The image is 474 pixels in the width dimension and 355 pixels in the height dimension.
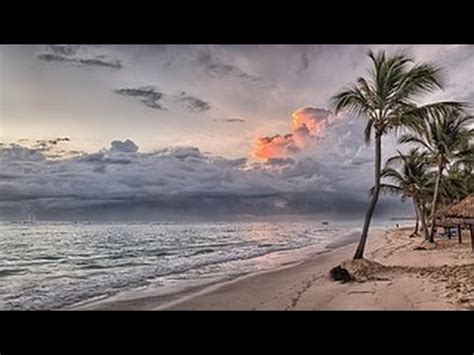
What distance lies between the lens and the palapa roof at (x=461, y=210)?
376 centimetres

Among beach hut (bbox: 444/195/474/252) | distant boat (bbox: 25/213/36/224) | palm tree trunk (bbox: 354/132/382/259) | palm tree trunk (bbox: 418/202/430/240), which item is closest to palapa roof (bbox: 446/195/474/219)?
beach hut (bbox: 444/195/474/252)

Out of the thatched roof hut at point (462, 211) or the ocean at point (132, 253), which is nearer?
the ocean at point (132, 253)

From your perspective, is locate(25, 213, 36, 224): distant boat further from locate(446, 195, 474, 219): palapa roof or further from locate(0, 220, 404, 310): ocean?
locate(446, 195, 474, 219): palapa roof

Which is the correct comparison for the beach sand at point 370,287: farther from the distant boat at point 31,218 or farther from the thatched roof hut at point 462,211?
the distant boat at point 31,218

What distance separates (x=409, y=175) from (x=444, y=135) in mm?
376

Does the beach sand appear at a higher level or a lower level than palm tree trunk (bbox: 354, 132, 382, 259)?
lower

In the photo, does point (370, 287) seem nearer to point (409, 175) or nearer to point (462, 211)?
point (409, 175)

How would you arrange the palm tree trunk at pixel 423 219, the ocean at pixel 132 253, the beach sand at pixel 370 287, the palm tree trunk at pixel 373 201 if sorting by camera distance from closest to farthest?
1. the beach sand at pixel 370 287
2. the ocean at pixel 132 253
3. the palm tree trunk at pixel 373 201
4. the palm tree trunk at pixel 423 219

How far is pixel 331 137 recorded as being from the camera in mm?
3688

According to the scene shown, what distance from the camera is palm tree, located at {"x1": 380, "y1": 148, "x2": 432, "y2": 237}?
3589 mm

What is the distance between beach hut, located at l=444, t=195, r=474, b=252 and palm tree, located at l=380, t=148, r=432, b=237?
33 centimetres

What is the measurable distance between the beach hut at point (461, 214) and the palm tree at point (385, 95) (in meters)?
0.73

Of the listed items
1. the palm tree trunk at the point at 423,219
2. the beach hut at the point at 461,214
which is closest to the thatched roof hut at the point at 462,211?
the beach hut at the point at 461,214

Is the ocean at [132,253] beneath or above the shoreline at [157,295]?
above
